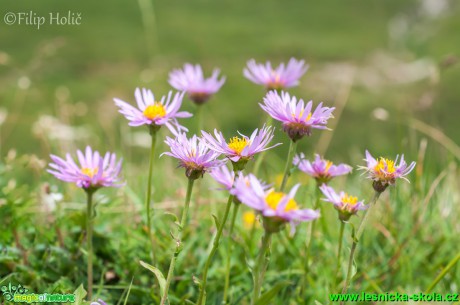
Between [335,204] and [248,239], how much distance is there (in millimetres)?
931

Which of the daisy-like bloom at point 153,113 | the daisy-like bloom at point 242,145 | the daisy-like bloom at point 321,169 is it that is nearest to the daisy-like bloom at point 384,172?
the daisy-like bloom at point 321,169

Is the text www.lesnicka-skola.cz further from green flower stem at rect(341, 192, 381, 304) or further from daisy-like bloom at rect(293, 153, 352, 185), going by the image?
daisy-like bloom at rect(293, 153, 352, 185)

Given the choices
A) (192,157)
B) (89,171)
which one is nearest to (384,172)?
(192,157)

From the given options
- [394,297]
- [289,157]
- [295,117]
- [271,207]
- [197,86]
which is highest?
[197,86]

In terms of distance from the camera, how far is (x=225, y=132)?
16.9m

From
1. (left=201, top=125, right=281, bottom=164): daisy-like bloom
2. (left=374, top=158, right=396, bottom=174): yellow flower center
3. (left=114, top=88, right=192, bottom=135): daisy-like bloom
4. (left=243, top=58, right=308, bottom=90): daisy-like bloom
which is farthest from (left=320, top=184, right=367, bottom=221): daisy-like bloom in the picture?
(left=243, top=58, right=308, bottom=90): daisy-like bloom

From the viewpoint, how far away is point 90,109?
37.3 metres

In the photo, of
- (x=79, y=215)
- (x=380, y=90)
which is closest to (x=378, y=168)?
(x=79, y=215)

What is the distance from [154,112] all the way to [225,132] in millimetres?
14739

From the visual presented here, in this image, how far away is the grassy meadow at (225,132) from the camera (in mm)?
2609

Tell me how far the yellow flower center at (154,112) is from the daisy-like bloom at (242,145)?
0.96ft

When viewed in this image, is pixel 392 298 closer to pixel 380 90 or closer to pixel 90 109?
pixel 90 109

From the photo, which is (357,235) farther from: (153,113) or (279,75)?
(279,75)

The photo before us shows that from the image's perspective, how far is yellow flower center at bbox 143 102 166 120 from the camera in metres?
2.12
